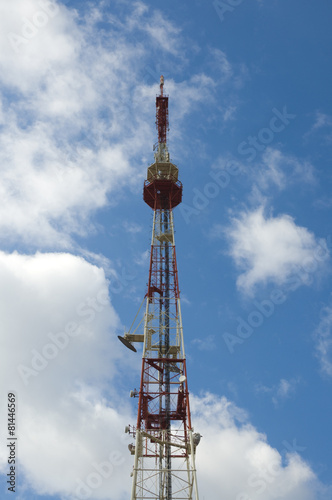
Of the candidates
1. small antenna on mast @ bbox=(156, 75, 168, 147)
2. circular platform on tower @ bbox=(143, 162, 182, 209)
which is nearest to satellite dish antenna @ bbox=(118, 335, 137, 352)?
circular platform on tower @ bbox=(143, 162, 182, 209)

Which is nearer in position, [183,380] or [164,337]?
[183,380]

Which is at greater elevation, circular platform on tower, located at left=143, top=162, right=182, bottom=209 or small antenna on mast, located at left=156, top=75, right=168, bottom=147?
small antenna on mast, located at left=156, top=75, right=168, bottom=147

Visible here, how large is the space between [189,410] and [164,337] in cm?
1004

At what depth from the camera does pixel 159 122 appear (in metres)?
80.4

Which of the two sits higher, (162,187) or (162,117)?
(162,117)

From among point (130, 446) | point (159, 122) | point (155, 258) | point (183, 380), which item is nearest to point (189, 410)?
point (183, 380)

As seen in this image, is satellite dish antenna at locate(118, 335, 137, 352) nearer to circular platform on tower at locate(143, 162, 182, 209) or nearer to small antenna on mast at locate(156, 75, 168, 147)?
circular platform on tower at locate(143, 162, 182, 209)

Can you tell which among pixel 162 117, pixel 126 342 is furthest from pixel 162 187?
pixel 126 342

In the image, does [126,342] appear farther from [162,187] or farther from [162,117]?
[162,117]

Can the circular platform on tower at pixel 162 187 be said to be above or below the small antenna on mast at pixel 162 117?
below

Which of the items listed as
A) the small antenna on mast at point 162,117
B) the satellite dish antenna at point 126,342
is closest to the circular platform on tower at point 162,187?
the small antenna on mast at point 162,117

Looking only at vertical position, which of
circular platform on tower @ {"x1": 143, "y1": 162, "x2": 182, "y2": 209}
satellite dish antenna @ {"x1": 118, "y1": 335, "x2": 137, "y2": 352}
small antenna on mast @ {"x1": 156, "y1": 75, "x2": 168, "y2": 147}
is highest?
small antenna on mast @ {"x1": 156, "y1": 75, "x2": 168, "y2": 147}

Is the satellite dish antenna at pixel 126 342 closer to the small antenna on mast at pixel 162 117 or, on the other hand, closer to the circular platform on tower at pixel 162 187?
the circular platform on tower at pixel 162 187

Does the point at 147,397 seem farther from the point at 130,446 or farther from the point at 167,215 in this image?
the point at 167,215
